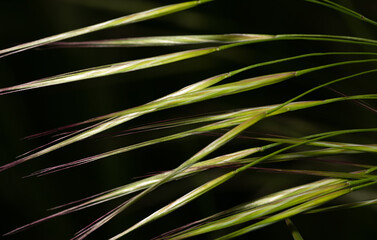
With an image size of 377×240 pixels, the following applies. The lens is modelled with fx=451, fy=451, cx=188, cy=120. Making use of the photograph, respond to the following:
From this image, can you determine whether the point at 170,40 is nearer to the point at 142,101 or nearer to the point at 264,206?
the point at 264,206

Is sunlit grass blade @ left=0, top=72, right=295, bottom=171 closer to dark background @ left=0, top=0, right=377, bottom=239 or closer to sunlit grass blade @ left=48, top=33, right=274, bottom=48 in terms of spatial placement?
sunlit grass blade @ left=48, top=33, right=274, bottom=48

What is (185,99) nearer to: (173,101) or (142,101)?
(173,101)

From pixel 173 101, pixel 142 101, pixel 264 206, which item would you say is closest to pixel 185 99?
pixel 173 101

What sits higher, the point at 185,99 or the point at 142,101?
the point at 142,101

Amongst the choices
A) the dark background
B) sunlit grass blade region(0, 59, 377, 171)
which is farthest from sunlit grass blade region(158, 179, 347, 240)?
the dark background

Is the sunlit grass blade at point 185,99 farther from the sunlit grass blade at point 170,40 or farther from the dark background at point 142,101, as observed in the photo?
the dark background at point 142,101

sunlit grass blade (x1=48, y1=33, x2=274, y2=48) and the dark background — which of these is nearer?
sunlit grass blade (x1=48, y1=33, x2=274, y2=48)

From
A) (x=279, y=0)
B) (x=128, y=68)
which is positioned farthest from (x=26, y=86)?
(x=279, y=0)

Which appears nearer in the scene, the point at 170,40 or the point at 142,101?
the point at 170,40
